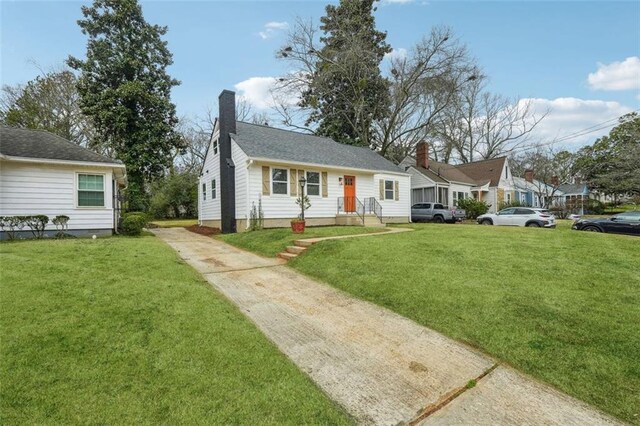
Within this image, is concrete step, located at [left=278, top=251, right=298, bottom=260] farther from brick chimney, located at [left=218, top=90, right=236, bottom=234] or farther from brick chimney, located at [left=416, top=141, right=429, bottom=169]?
brick chimney, located at [left=416, top=141, right=429, bottom=169]

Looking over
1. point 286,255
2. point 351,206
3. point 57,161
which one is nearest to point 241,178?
A: point 351,206

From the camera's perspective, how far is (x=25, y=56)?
2161 cm

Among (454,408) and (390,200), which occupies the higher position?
(390,200)

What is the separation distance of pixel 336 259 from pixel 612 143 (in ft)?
139

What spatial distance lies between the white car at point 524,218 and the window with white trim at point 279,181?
1310cm

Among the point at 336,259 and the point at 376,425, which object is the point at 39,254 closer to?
the point at 336,259

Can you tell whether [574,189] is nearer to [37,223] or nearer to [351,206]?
[351,206]

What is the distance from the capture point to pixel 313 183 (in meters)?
15.3

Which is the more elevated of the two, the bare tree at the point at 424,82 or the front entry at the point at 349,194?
the bare tree at the point at 424,82

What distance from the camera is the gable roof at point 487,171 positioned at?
29.6m

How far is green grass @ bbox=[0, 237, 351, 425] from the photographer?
2.17 meters

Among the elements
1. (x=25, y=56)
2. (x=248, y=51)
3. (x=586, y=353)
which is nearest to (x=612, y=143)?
(x=248, y=51)

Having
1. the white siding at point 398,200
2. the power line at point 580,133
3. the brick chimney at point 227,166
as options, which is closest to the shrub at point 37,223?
the brick chimney at point 227,166

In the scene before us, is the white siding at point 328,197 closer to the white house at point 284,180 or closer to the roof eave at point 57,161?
the white house at point 284,180
